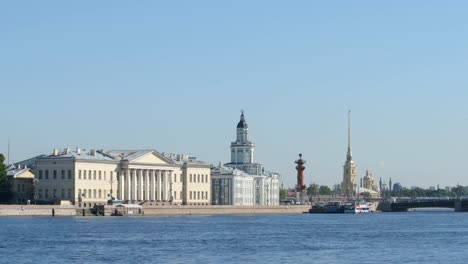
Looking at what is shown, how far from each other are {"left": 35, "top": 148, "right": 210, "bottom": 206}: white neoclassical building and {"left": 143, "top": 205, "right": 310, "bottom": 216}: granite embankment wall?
4.56 meters

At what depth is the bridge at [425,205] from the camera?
176750 millimetres

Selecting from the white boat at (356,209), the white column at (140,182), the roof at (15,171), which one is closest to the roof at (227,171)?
the white boat at (356,209)

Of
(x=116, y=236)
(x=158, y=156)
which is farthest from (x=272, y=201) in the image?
(x=116, y=236)

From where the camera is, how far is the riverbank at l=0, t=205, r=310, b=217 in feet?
370

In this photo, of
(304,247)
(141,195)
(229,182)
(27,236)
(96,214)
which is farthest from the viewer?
(229,182)

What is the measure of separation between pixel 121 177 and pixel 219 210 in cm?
1184

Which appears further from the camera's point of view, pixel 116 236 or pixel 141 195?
pixel 141 195

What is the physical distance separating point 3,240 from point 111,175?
6695cm

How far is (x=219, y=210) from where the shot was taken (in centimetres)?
14250

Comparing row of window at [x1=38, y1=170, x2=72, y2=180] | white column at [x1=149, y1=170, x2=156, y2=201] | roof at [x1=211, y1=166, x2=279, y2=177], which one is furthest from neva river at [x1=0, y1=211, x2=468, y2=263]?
roof at [x1=211, y1=166, x2=279, y2=177]

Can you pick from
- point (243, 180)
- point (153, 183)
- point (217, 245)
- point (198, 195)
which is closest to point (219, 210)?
point (153, 183)

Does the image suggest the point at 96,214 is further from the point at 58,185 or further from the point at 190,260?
the point at 190,260

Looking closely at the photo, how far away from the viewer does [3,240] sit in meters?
68.9

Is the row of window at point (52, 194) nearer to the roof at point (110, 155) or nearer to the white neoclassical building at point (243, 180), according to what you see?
the roof at point (110, 155)
